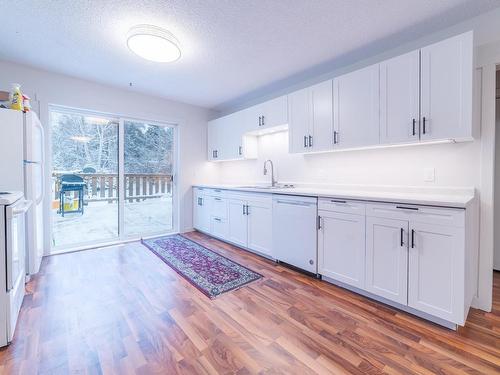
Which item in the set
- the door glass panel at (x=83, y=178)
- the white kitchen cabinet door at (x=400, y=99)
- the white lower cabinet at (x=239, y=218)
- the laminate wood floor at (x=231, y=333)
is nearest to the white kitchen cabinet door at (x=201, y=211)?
the white lower cabinet at (x=239, y=218)

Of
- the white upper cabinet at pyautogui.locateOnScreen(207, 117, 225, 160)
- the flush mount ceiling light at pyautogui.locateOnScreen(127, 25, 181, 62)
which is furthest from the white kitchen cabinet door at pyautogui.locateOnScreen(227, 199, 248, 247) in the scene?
the flush mount ceiling light at pyautogui.locateOnScreen(127, 25, 181, 62)

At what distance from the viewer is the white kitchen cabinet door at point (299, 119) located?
290 cm

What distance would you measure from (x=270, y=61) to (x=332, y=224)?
200cm

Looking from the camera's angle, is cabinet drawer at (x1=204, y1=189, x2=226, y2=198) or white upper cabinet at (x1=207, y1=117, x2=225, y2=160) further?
white upper cabinet at (x1=207, y1=117, x2=225, y2=160)

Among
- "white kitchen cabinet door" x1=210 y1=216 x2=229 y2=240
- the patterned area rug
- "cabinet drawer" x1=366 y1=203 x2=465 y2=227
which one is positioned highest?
"cabinet drawer" x1=366 y1=203 x2=465 y2=227

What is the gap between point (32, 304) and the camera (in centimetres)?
203

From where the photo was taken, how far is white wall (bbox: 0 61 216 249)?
9.99 feet

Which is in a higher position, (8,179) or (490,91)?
(490,91)

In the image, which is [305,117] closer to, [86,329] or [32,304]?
[86,329]

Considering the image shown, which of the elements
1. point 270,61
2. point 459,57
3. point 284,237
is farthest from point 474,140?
point 270,61

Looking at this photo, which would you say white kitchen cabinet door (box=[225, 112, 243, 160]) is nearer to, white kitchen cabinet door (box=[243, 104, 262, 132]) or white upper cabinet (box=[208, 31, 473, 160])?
white kitchen cabinet door (box=[243, 104, 262, 132])

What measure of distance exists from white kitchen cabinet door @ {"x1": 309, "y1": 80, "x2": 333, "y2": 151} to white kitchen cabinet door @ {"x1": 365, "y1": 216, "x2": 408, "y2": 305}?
1.06m

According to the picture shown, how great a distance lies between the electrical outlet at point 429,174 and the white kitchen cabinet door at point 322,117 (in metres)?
0.92

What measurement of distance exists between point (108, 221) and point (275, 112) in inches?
Result: 124
